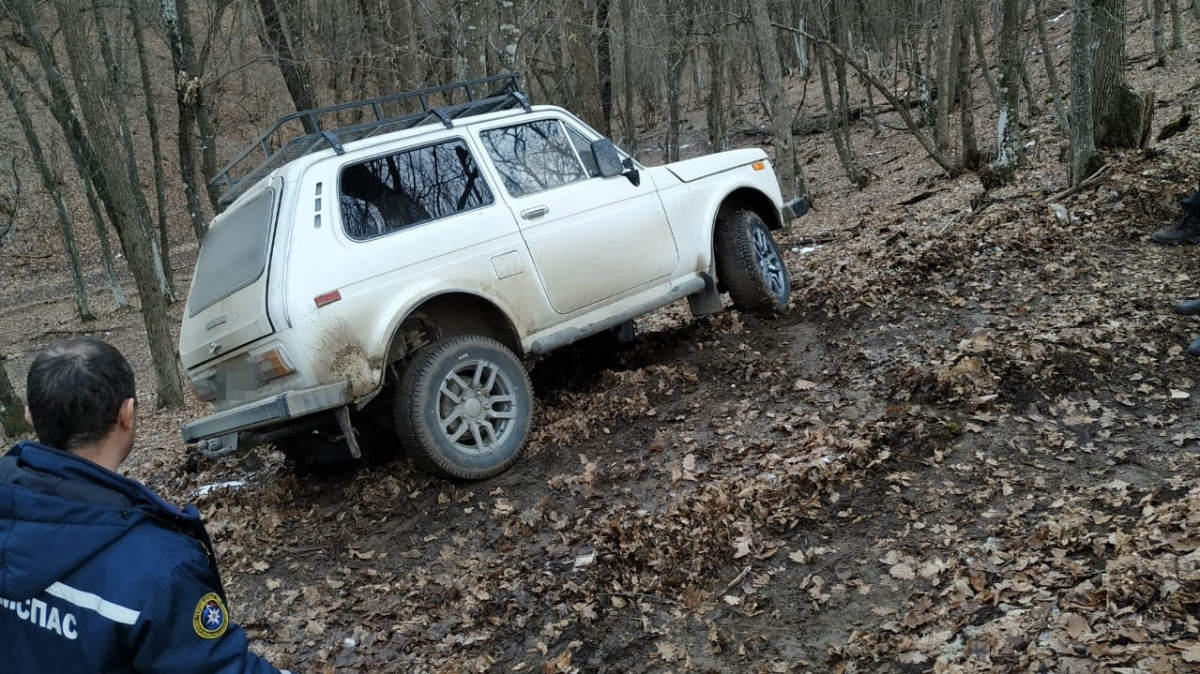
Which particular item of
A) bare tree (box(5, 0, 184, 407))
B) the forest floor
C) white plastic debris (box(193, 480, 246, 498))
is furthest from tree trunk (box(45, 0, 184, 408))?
white plastic debris (box(193, 480, 246, 498))

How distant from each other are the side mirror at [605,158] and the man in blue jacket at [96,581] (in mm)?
4772

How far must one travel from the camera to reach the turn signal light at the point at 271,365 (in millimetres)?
4852

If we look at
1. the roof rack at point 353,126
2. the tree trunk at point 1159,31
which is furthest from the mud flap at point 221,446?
the tree trunk at point 1159,31

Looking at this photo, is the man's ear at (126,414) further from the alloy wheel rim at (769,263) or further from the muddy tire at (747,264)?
the alloy wheel rim at (769,263)

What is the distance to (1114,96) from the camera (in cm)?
934

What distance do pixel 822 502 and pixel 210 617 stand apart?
338 cm

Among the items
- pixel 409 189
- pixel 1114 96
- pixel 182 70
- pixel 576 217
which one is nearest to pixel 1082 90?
pixel 1114 96

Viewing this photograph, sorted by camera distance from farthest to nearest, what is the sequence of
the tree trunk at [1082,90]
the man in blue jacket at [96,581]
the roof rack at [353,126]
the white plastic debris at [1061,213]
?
the tree trunk at [1082,90]
the white plastic debris at [1061,213]
the roof rack at [353,126]
the man in blue jacket at [96,581]

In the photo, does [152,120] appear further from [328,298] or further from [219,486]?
[328,298]

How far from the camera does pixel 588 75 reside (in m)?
13.1

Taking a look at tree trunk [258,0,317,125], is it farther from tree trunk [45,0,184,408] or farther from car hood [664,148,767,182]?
car hood [664,148,767,182]

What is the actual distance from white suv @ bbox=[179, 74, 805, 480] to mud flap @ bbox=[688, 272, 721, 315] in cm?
20

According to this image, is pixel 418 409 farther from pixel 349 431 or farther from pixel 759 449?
pixel 759 449

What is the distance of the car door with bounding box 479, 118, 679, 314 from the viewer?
231 inches
